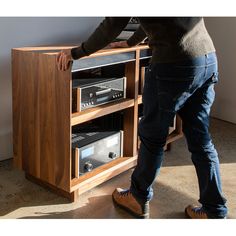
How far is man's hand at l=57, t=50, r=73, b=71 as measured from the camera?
157 cm

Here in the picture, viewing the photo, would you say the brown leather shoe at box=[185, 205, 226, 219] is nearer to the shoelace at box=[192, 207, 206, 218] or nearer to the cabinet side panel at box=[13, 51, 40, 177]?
the shoelace at box=[192, 207, 206, 218]

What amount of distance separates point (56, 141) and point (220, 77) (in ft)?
5.34

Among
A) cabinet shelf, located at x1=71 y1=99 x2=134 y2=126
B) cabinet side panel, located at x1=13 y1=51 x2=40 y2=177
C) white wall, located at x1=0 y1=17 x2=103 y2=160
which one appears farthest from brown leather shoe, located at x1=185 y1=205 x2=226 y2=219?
white wall, located at x1=0 y1=17 x2=103 y2=160

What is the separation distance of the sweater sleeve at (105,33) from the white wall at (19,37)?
0.73 m

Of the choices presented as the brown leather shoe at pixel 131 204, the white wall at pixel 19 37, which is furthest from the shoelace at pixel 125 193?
the white wall at pixel 19 37

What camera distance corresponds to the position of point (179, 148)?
2447 millimetres

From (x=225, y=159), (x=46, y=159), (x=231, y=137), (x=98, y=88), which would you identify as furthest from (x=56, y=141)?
(x=231, y=137)

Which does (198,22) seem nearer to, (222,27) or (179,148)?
(179,148)

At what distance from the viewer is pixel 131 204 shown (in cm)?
169

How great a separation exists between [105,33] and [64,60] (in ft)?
0.97

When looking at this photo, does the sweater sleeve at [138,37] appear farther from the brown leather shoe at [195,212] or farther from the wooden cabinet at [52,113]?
the brown leather shoe at [195,212]

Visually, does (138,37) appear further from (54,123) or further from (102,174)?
(102,174)

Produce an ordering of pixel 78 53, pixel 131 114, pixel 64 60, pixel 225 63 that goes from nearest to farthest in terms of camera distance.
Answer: pixel 78 53, pixel 64 60, pixel 131 114, pixel 225 63

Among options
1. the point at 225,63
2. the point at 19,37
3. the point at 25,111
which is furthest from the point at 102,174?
the point at 225,63
